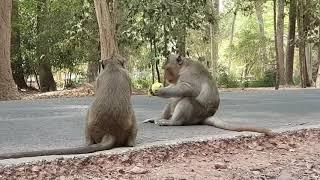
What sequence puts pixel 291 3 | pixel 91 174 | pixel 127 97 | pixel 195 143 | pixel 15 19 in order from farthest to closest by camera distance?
pixel 291 3 → pixel 15 19 → pixel 195 143 → pixel 127 97 → pixel 91 174

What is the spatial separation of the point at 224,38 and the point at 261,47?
17.7 m

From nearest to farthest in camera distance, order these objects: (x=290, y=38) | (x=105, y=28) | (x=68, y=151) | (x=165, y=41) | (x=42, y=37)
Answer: (x=68, y=151) → (x=105, y=28) → (x=165, y=41) → (x=42, y=37) → (x=290, y=38)

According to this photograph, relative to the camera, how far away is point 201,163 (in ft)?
18.2

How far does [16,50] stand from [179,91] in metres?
20.6

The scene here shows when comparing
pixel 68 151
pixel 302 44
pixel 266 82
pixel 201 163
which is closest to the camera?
pixel 68 151

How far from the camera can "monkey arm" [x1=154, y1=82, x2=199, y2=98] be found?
7215 millimetres

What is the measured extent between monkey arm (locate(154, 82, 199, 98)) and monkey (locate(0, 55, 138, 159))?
1587mm

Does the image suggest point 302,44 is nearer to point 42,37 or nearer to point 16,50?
point 42,37

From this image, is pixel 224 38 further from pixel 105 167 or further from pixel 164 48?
pixel 105 167

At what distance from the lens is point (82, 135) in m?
6.72

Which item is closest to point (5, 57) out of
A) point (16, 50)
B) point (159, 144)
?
point (16, 50)

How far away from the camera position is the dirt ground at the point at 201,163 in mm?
4828

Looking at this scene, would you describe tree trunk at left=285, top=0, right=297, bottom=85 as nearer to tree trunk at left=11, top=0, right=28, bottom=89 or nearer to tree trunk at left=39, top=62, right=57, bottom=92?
tree trunk at left=39, top=62, right=57, bottom=92

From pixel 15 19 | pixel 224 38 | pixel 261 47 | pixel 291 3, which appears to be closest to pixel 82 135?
pixel 15 19
